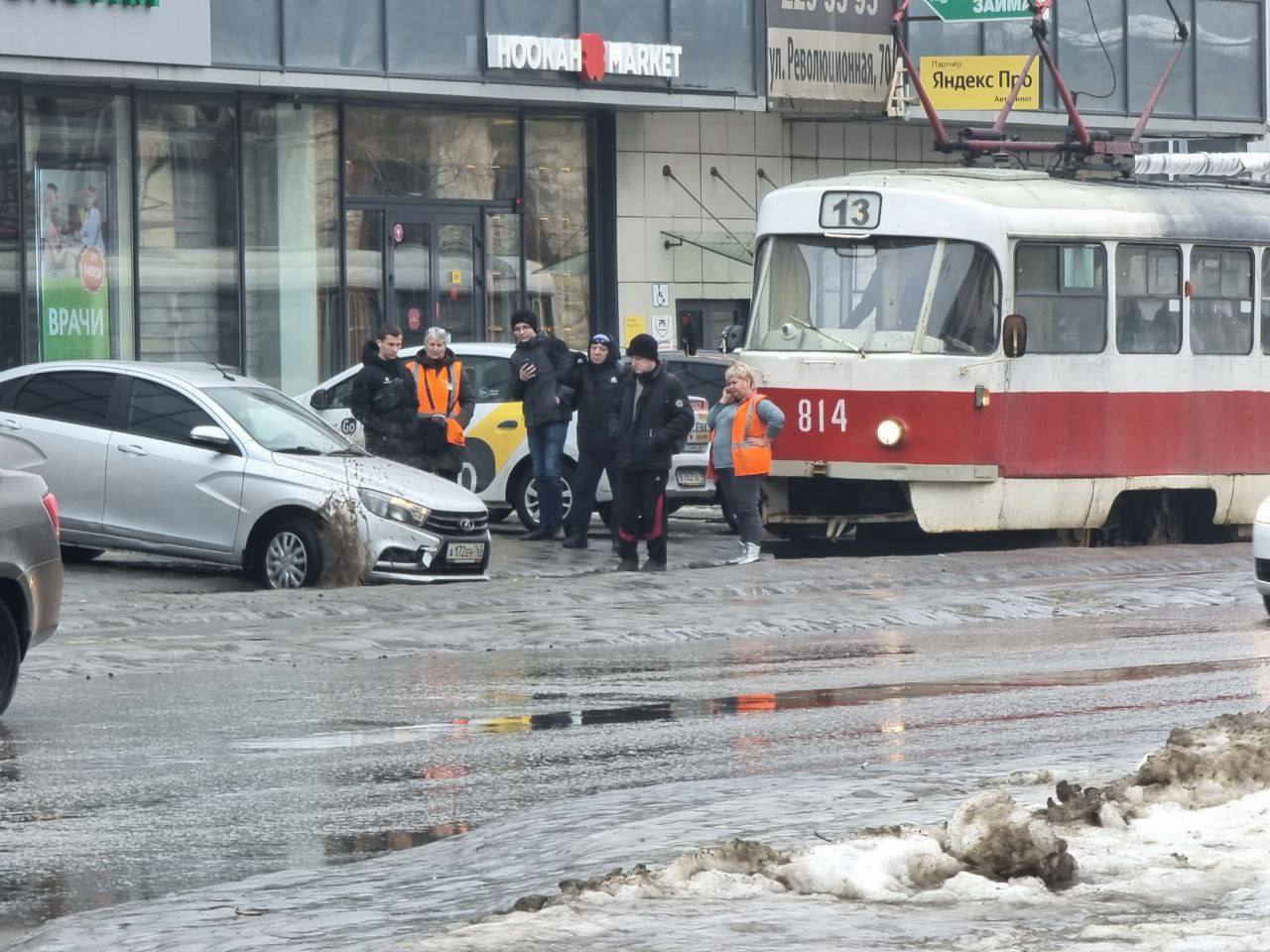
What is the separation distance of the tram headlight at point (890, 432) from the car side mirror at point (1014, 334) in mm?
1051

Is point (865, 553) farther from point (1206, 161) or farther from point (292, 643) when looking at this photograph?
point (292, 643)

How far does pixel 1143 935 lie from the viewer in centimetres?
554

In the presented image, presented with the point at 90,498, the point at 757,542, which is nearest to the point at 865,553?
the point at 757,542

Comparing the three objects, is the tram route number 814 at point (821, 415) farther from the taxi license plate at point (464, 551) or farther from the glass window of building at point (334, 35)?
the glass window of building at point (334, 35)

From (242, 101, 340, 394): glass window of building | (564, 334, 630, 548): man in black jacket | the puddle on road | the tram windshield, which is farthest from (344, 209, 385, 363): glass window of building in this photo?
the puddle on road

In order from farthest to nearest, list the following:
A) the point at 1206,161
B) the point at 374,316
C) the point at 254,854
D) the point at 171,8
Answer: the point at 374,316, the point at 171,8, the point at 1206,161, the point at 254,854

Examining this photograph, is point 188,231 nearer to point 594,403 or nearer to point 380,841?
point 594,403

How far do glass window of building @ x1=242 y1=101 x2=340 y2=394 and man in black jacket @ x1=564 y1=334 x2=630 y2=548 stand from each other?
8.46m

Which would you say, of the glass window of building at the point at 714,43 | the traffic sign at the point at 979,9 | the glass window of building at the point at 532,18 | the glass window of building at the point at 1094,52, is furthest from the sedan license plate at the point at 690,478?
the glass window of building at the point at 1094,52

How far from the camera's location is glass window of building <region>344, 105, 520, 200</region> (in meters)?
28.3

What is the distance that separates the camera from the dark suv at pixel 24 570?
10.3 metres

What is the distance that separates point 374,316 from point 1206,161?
1036 cm

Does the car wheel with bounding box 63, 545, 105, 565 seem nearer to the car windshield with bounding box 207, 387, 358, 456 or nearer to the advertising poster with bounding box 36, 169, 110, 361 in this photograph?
the car windshield with bounding box 207, 387, 358, 456

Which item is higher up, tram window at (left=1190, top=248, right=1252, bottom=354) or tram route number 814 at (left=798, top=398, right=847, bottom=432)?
tram window at (left=1190, top=248, right=1252, bottom=354)
